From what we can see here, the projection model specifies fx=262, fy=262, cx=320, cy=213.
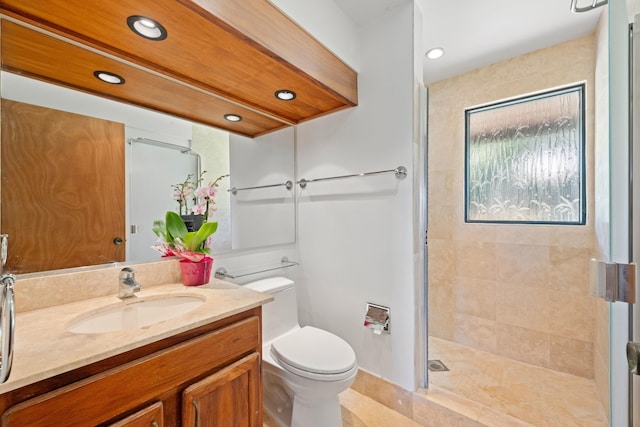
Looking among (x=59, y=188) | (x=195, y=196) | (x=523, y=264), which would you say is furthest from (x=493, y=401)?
(x=59, y=188)

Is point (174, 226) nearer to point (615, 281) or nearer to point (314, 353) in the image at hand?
point (314, 353)

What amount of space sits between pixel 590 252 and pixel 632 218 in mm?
1587

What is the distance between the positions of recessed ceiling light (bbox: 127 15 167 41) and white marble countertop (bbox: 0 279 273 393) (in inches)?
42.8

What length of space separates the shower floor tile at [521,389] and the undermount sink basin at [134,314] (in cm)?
156

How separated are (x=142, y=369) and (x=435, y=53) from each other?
2.46m

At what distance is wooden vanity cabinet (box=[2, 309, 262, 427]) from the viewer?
2.04ft

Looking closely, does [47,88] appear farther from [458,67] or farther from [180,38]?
[458,67]

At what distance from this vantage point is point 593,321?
5.72ft

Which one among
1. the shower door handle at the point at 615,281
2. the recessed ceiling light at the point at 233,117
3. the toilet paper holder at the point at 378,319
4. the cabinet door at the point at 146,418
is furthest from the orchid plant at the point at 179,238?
the shower door handle at the point at 615,281

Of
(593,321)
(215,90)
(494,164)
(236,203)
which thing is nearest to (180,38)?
(215,90)

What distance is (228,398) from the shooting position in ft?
3.12

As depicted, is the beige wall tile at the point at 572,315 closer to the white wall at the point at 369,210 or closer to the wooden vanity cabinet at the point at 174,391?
the white wall at the point at 369,210

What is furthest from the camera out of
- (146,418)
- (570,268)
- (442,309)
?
(442,309)

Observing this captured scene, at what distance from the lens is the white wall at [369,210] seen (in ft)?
5.10
